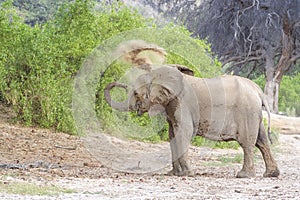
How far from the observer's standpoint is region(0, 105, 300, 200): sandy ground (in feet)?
26.1

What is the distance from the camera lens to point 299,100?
1531 inches

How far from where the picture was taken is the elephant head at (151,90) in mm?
10297

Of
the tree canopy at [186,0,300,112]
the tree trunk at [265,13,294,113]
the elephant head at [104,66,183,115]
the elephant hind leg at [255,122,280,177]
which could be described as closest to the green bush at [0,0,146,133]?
the elephant head at [104,66,183,115]

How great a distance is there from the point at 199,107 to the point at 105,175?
178 cm

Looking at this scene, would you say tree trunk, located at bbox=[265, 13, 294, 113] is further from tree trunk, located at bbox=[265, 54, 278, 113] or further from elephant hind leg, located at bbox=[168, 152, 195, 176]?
elephant hind leg, located at bbox=[168, 152, 195, 176]

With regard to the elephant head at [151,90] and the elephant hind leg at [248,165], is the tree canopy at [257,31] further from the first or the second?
the elephant head at [151,90]

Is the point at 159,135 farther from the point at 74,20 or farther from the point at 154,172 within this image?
the point at 154,172

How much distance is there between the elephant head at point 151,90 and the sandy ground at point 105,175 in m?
1.02

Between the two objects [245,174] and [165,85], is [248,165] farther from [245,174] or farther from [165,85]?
Result: [165,85]

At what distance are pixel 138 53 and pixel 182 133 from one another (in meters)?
1.89

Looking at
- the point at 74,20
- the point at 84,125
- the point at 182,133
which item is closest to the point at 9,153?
the point at 84,125

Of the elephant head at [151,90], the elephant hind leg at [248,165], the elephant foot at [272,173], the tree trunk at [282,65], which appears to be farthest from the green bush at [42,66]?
the tree trunk at [282,65]

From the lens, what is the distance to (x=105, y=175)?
9992mm

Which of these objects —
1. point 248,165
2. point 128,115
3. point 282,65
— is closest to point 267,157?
point 248,165
